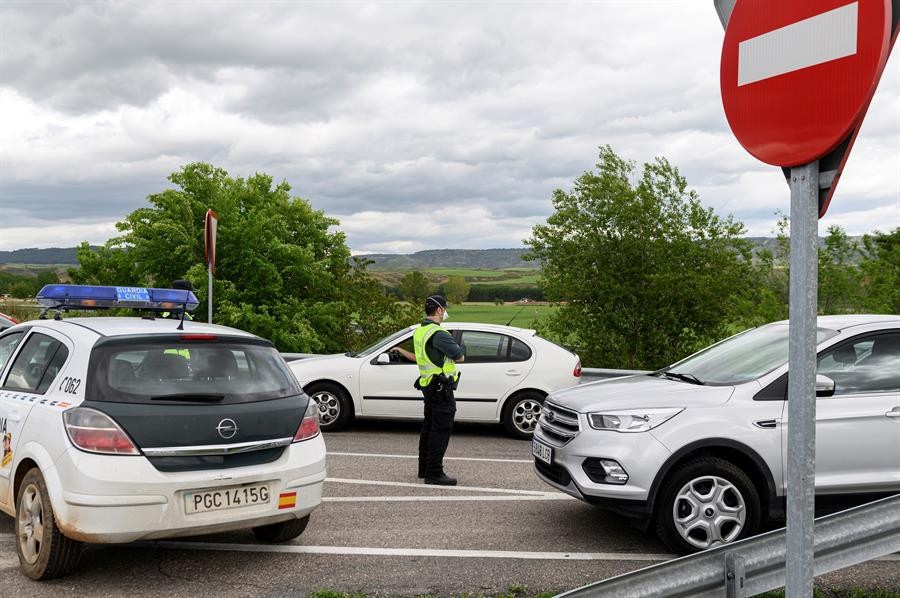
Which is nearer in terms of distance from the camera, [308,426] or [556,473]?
[308,426]

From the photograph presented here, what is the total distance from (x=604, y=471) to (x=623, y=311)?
96.2ft

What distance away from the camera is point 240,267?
123ft

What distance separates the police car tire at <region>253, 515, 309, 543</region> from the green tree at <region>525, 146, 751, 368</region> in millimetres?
28709

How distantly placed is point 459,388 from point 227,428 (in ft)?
21.4

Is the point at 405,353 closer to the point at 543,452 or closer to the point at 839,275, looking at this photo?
the point at 543,452

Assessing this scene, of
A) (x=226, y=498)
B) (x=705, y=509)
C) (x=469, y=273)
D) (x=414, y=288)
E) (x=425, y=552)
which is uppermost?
(x=469, y=273)

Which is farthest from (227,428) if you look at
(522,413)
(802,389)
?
(522,413)

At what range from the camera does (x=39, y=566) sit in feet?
16.5

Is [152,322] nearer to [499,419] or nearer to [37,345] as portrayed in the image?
[37,345]

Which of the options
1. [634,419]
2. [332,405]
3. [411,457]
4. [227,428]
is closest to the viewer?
[227,428]

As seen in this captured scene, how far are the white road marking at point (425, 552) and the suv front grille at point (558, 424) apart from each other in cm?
83

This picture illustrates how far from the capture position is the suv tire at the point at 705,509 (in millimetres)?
5738

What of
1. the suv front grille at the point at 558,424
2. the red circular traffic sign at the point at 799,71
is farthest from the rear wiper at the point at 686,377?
the red circular traffic sign at the point at 799,71

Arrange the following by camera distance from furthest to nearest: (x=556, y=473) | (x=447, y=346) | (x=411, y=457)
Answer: (x=411, y=457) < (x=447, y=346) < (x=556, y=473)
